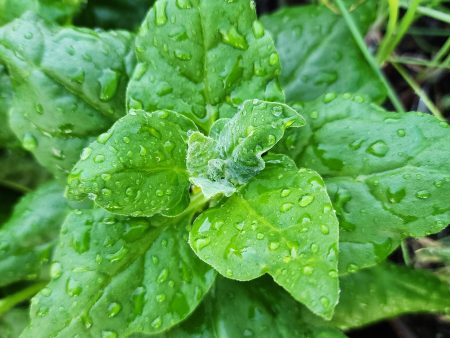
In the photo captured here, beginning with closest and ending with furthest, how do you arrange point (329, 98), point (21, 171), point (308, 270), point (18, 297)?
point (308, 270), point (329, 98), point (18, 297), point (21, 171)

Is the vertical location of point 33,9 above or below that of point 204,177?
above

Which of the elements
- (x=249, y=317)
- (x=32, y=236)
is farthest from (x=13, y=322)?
(x=249, y=317)

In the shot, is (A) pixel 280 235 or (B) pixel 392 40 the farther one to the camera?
(B) pixel 392 40

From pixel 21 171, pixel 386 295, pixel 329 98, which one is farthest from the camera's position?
pixel 21 171

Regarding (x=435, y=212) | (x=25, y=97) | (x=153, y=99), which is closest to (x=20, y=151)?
(x=25, y=97)

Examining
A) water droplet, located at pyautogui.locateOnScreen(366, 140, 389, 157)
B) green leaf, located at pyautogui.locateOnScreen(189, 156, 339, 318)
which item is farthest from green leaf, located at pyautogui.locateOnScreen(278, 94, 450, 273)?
green leaf, located at pyautogui.locateOnScreen(189, 156, 339, 318)

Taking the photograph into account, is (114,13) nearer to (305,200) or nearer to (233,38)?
(233,38)

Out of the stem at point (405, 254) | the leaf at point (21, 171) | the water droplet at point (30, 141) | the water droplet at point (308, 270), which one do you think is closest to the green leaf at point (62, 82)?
the water droplet at point (30, 141)
